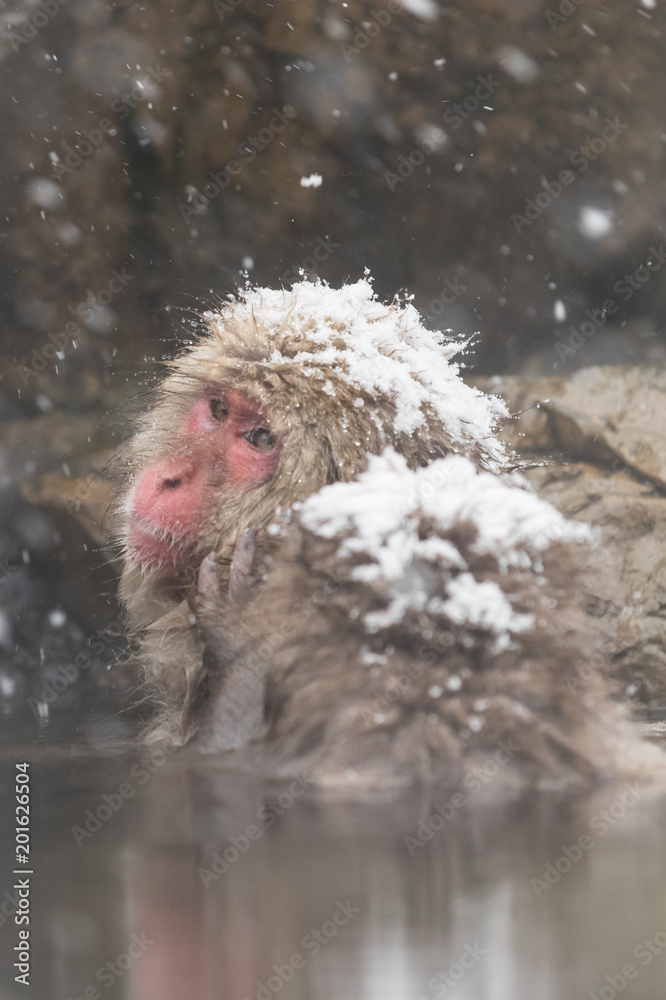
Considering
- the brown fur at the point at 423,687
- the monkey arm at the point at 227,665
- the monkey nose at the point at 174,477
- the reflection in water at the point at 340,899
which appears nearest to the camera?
the reflection in water at the point at 340,899

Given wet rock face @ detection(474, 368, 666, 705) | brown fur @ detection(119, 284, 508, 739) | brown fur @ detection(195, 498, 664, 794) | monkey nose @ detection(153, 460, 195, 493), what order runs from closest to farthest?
brown fur @ detection(195, 498, 664, 794)
brown fur @ detection(119, 284, 508, 739)
monkey nose @ detection(153, 460, 195, 493)
wet rock face @ detection(474, 368, 666, 705)

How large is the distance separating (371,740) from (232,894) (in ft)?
1.17

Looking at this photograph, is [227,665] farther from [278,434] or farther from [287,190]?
[287,190]

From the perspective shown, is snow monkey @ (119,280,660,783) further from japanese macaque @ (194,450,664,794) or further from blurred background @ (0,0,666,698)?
blurred background @ (0,0,666,698)

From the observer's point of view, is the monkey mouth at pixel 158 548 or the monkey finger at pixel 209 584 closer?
the monkey finger at pixel 209 584

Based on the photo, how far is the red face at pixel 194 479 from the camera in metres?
1.51

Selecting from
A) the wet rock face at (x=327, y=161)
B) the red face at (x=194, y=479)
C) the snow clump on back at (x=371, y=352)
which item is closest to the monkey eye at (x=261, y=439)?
the red face at (x=194, y=479)

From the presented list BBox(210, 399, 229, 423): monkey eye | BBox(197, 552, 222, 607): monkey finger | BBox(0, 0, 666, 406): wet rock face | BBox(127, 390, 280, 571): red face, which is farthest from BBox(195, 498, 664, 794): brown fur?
BBox(0, 0, 666, 406): wet rock face

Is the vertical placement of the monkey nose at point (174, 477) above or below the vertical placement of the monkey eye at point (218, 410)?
below

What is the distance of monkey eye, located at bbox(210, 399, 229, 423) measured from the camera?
1577 mm

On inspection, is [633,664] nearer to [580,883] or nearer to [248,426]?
[248,426]

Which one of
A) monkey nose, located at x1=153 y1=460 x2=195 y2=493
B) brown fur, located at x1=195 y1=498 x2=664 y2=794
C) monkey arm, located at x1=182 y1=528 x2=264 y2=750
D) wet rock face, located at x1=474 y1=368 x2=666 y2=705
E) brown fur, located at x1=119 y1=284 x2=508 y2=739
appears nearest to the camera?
brown fur, located at x1=195 y1=498 x2=664 y2=794

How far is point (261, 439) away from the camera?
152 centimetres

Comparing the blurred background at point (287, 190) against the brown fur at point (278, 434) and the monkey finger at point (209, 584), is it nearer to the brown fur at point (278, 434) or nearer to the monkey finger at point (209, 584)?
the brown fur at point (278, 434)
